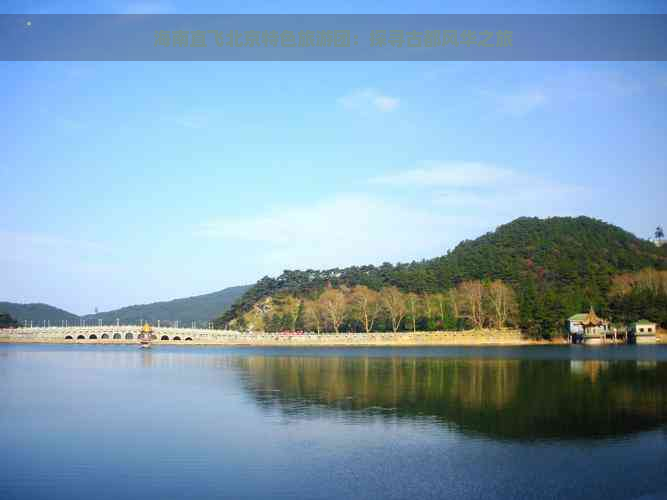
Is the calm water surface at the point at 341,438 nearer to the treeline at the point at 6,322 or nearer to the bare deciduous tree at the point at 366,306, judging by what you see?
the bare deciduous tree at the point at 366,306

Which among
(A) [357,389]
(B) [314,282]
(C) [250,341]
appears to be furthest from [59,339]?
(A) [357,389]

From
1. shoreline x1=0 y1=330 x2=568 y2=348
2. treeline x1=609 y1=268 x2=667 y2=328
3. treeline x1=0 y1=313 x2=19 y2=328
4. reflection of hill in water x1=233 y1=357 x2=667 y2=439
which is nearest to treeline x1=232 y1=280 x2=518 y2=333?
shoreline x1=0 y1=330 x2=568 y2=348

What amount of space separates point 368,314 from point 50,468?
282 ft

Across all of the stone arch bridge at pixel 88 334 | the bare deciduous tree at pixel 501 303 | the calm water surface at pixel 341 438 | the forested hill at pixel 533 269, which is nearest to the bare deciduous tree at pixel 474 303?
the bare deciduous tree at pixel 501 303

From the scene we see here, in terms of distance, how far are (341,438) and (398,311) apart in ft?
253

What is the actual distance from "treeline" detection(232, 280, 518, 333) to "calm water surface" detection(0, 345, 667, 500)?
5296 cm

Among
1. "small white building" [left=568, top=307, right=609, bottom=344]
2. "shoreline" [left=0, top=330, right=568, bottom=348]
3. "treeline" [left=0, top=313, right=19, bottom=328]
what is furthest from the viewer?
"treeline" [left=0, top=313, right=19, bottom=328]

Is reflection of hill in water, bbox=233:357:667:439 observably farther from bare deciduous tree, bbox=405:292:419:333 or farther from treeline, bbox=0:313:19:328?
treeline, bbox=0:313:19:328

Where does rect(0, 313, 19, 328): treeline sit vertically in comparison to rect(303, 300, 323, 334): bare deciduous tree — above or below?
below

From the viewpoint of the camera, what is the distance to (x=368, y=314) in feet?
340

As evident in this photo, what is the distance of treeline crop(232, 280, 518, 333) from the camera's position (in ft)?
308

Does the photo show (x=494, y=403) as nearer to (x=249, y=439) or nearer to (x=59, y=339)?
(x=249, y=439)

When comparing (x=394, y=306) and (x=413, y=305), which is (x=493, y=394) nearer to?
(x=394, y=306)

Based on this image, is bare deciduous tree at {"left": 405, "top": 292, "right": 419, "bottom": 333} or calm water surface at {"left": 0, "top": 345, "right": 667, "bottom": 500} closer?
calm water surface at {"left": 0, "top": 345, "right": 667, "bottom": 500}
